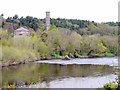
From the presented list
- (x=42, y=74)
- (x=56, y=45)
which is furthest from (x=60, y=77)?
(x=56, y=45)

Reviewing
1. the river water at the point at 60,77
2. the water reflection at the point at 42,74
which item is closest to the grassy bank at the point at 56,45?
the water reflection at the point at 42,74

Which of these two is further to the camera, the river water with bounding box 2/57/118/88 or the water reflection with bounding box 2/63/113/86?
the water reflection with bounding box 2/63/113/86

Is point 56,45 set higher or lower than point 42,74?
higher

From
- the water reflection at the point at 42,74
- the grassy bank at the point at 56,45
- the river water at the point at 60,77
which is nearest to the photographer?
the river water at the point at 60,77

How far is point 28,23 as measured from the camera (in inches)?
1737

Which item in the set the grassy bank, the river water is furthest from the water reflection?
the grassy bank

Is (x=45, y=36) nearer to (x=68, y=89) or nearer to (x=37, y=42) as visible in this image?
(x=37, y=42)

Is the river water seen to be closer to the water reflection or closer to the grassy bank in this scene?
the water reflection

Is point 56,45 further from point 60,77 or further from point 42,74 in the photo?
point 60,77

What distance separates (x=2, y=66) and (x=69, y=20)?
31.1 metres

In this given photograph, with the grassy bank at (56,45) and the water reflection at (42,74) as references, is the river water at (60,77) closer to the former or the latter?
the water reflection at (42,74)

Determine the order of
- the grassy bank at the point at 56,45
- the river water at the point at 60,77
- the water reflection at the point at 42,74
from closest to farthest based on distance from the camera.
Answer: the river water at the point at 60,77 → the water reflection at the point at 42,74 → the grassy bank at the point at 56,45

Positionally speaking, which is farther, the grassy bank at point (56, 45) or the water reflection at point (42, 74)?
the grassy bank at point (56, 45)

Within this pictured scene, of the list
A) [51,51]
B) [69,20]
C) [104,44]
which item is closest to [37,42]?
[51,51]
